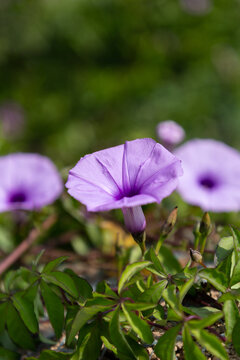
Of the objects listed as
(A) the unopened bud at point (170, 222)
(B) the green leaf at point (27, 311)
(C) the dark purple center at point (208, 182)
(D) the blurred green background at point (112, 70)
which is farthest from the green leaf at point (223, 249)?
(D) the blurred green background at point (112, 70)

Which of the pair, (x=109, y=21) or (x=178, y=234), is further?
(x=109, y=21)

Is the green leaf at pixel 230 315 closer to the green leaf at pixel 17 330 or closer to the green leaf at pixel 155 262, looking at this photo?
the green leaf at pixel 155 262

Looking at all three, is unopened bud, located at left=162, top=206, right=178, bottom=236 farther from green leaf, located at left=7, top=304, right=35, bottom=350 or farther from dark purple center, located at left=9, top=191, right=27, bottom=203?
dark purple center, located at left=9, top=191, right=27, bottom=203

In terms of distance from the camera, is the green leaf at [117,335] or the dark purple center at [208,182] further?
the dark purple center at [208,182]

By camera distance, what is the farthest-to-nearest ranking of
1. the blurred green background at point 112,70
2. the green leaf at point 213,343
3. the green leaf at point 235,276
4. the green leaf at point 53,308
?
the blurred green background at point 112,70 < the green leaf at point 53,308 < the green leaf at point 235,276 < the green leaf at point 213,343

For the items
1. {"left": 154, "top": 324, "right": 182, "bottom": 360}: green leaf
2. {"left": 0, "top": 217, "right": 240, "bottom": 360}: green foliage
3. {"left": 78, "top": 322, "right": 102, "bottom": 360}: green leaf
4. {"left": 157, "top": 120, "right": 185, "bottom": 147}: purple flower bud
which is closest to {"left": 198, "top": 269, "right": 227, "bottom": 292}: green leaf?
{"left": 0, "top": 217, "right": 240, "bottom": 360}: green foliage

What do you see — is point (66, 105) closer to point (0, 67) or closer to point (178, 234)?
point (0, 67)

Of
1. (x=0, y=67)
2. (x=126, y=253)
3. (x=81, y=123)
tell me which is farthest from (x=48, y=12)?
(x=126, y=253)
